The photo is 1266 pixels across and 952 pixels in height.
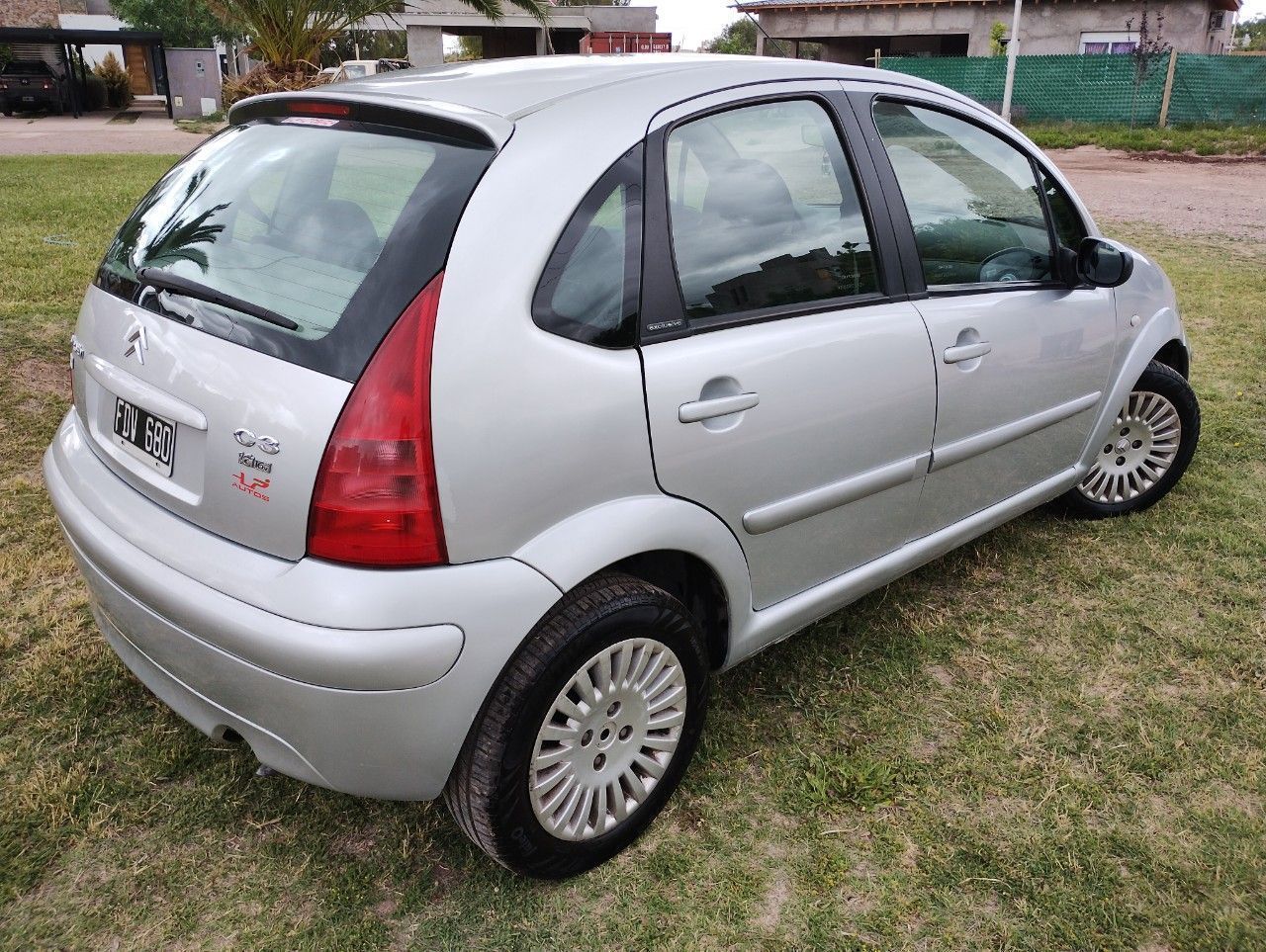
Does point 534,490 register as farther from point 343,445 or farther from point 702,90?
point 702,90

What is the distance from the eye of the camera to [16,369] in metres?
5.23

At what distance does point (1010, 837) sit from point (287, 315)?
6.54 feet

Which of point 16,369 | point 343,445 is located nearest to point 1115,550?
point 343,445

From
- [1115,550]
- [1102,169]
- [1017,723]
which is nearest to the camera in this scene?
[1017,723]

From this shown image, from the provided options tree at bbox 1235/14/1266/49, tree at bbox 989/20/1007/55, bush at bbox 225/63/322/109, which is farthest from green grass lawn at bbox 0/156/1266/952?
tree at bbox 1235/14/1266/49

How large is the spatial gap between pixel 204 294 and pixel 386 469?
64cm

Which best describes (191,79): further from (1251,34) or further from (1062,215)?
(1251,34)

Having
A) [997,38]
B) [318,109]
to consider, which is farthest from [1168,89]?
[318,109]

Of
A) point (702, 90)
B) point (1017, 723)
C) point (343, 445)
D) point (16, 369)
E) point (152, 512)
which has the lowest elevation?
point (1017, 723)

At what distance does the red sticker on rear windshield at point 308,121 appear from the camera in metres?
2.32

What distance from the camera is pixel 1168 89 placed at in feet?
70.4

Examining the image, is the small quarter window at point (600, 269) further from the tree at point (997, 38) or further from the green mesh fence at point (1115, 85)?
the tree at point (997, 38)

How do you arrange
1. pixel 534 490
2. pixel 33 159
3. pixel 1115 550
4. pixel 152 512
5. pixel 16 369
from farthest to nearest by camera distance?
pixel 33 159, pixel 16 369, pixel 1115 550, pixel 152 512, pixel 534 490

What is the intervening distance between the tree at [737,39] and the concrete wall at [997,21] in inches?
665
